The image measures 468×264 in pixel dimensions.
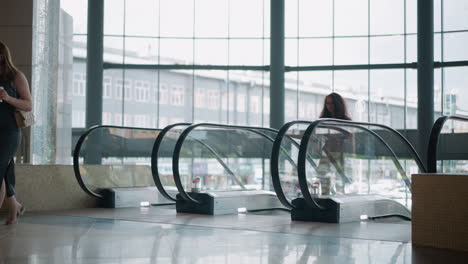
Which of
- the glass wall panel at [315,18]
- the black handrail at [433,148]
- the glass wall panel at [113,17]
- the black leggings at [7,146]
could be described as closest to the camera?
the black leggings at [7,146]

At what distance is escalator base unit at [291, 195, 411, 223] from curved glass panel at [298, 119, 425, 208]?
0.45 ft

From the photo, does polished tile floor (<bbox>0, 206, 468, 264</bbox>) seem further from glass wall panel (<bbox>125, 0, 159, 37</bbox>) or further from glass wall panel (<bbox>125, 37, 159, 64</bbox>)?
glass wall panel (<bbox>125, 37, 159, 64</bbox>)

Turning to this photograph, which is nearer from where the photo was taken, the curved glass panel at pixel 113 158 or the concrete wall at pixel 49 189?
the concrete wall at pixel 49 189

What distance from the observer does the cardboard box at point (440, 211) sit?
5.04m

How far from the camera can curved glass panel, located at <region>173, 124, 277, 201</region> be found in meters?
9.32

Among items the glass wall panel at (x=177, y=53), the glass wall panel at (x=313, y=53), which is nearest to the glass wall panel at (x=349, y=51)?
the glass wall panel at (x=313, y=53)

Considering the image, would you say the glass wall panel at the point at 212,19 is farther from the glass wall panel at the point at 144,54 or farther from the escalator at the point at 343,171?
the escalator at the point at 343,171

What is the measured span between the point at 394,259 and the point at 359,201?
3332 mm

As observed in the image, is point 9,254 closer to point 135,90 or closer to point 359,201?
point 359,201

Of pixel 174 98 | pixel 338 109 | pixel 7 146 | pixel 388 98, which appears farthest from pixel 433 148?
pixel 174 98

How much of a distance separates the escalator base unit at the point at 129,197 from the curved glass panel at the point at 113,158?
0.16 meters

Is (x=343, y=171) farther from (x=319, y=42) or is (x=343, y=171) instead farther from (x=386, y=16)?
(x=386, y=16)

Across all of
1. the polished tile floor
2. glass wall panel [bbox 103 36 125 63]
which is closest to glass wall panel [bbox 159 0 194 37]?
glass wall panel [bbox 103 36 125 63]

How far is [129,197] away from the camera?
9664 mm
